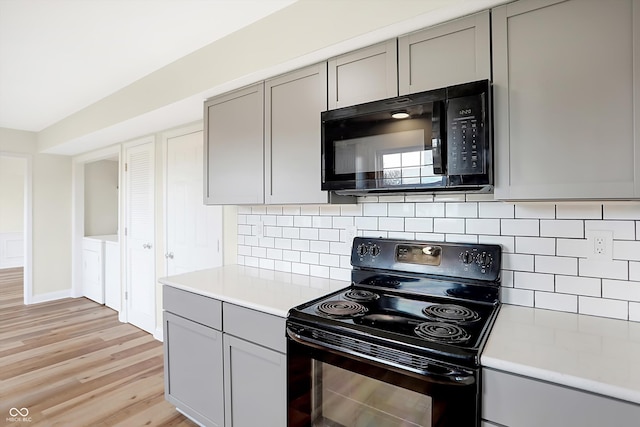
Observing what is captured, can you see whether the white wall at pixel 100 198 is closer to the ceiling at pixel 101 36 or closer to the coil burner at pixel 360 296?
the ceiling at pixel 101 36

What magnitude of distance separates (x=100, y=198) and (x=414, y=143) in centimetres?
563

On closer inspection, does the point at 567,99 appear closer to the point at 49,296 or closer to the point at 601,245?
the point at 601,245

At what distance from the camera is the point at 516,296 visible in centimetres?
155

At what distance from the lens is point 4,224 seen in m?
7.54

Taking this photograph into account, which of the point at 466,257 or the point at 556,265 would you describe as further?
the point at 466,257

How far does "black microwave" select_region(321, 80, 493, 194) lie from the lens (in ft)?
4.31

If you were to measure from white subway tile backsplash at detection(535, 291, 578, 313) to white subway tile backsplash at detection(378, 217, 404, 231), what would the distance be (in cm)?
69

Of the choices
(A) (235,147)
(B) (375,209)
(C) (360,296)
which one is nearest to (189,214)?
(A) (235,147)

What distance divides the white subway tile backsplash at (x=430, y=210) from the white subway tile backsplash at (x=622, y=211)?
646 millimetres

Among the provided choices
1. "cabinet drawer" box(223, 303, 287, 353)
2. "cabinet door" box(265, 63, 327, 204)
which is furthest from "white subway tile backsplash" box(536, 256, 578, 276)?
"cabinet drawer" box(223, 303, 287, 353)

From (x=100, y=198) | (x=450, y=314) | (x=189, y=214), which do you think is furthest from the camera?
(x=100, y=198)

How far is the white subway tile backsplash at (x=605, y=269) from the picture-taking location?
4.40 ft

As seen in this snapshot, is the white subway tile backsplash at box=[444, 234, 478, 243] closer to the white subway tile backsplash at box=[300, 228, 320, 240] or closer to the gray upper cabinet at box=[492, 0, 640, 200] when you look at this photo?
the gray upper cabinet at box=[492, 0, 640, 200]

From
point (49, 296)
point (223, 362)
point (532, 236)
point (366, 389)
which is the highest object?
point (532, 236)
